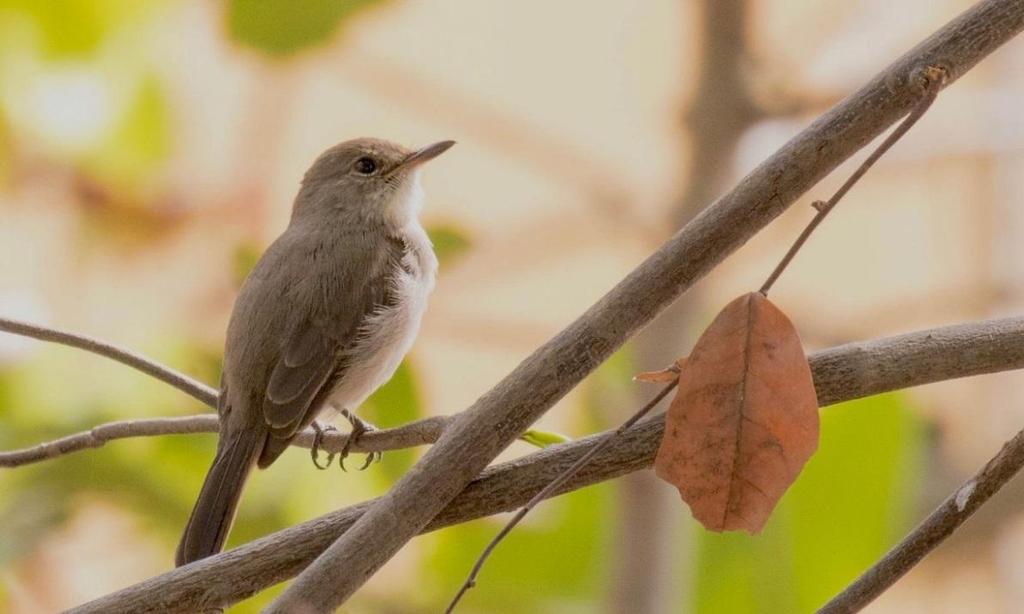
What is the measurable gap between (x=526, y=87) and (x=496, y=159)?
27cm

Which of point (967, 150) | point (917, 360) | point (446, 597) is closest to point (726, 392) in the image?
point (917, 360)

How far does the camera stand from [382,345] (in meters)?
2.39

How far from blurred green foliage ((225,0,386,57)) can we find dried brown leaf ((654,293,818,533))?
1991 mm

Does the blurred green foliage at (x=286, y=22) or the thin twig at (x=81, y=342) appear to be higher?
the blurred green foliage at (x=286, y=22)

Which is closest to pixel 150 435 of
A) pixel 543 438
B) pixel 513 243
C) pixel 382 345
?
pixel 543 438

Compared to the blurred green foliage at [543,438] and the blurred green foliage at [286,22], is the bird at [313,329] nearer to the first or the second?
the blurred green foliage at [286,22]

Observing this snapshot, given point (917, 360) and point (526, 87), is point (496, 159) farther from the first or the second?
point (917, 360)

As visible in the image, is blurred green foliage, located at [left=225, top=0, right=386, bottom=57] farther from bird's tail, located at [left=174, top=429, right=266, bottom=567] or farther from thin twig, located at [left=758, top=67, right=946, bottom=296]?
thin twig, located at [left=758, top=67, right=946, bottom=296]

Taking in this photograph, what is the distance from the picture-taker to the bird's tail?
6.76 feet

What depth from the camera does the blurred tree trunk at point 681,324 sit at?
269 centimetres

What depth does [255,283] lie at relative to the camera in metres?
2.48

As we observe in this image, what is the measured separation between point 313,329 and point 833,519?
3.86 ft

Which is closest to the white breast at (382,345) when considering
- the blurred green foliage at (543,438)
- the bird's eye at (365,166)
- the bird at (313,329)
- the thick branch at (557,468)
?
the bird at (313,329)

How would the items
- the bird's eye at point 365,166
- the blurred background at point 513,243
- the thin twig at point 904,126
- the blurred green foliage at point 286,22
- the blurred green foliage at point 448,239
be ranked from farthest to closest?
1. the blurred green foliage at point 286,22
2. the bird's eye at point 365,166
3. the blurred background at point 513,243
4. the blurred green foliage at point 448,239
5. the thin twig at point 904,126
